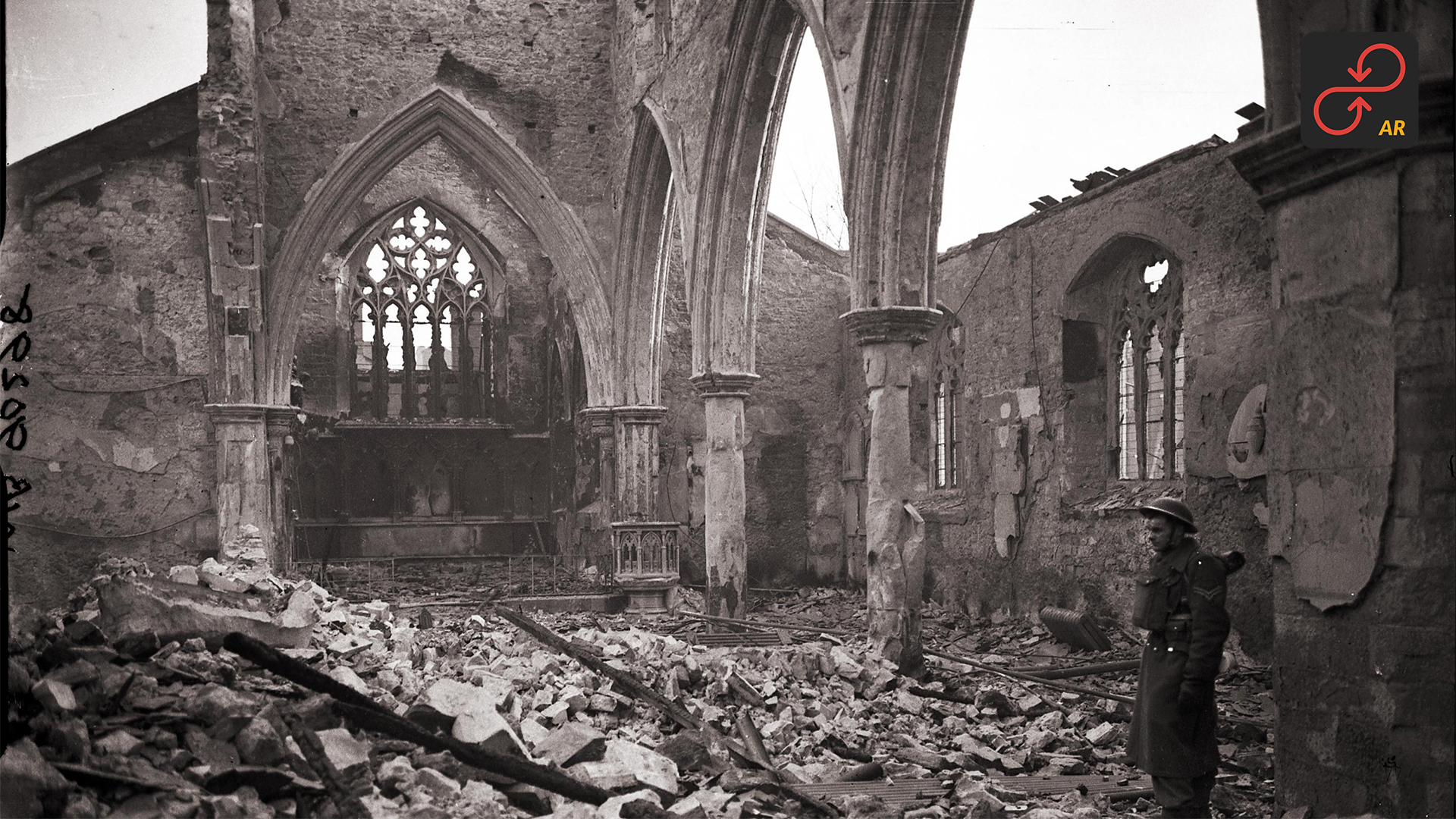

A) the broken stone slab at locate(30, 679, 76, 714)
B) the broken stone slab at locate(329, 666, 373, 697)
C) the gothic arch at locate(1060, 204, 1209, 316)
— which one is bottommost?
the broken stone slab at locate(329, 666, 373, 697)

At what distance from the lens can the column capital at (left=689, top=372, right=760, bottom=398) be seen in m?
12.7

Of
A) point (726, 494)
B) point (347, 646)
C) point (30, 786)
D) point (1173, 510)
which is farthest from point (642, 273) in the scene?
point (30, 786)

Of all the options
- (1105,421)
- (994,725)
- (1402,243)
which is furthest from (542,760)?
(1105,421)

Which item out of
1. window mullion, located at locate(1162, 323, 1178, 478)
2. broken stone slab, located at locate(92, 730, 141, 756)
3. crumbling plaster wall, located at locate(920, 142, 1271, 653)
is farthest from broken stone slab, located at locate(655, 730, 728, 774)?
window mullion, located at locate(1162, 323, 1178, 478)

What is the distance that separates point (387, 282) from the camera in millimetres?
20250

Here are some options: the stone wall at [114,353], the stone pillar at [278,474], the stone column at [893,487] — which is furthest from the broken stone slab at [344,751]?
the stone pillar at [278,474]

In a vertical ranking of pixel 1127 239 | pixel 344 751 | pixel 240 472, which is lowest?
pixel 344 751

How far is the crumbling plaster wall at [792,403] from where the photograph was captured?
57.8 ft

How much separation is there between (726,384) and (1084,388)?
379cm

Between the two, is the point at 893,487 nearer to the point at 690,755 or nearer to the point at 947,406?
the point at 690,755

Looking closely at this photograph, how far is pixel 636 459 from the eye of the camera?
15.6 m

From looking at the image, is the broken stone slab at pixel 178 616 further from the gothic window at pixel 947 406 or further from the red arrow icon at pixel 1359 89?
the gothic window at pixel 947 406

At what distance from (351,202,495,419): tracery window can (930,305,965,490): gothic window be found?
7.99 meters

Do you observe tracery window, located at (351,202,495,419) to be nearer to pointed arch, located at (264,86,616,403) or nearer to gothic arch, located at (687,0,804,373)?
pointed arch, located at (264,86,616,403)
